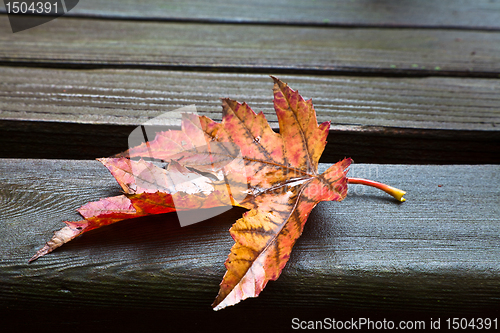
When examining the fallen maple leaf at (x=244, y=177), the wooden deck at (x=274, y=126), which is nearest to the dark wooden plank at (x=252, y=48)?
the wooden deck at (x=274, y=126)

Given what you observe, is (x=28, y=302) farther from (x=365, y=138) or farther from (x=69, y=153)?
(x=365, y=138)

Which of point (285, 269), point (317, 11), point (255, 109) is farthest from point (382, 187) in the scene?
point (317, 11)

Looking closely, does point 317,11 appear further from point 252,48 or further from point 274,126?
point 274,126

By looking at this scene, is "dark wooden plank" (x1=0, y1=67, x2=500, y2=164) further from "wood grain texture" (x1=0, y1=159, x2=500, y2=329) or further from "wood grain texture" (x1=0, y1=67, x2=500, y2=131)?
"wood grain texture" (x1=0, y1=159, x2=500, y2=329)

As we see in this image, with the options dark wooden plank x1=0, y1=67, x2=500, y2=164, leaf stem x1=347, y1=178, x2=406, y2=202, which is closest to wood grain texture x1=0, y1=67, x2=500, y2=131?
dark wooden plank x1=0, y1=67, x2=500, y2=164

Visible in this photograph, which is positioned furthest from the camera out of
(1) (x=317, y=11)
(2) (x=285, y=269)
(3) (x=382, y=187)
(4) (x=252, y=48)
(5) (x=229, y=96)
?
(1) (x=317, y=11)

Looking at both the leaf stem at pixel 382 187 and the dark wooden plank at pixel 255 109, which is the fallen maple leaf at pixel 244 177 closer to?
the leaf stem at pixel 382 187

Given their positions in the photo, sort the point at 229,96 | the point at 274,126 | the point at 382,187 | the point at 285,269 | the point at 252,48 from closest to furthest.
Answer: the point at 285,269, the point at 382,187, the point at 274,126, the point at 229,96, the point at 252,48
